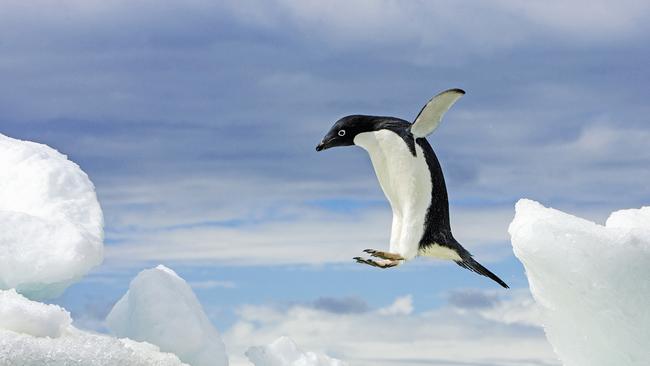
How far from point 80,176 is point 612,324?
4.79 m

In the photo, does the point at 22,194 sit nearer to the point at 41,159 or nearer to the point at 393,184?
the point at 41,159

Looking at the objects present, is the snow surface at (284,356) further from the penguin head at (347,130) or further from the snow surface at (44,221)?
the penguin head at (347,130)

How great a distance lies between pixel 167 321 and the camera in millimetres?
8281

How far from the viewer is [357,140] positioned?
6.98 m

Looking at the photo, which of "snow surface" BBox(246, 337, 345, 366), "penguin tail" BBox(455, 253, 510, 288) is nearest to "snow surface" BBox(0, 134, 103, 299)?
"snow surface" BBox(246, 337, 345, 366)

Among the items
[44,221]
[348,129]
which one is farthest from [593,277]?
[44,221]

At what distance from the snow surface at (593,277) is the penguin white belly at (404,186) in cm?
75

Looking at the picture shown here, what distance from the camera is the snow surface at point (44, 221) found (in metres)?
7.59

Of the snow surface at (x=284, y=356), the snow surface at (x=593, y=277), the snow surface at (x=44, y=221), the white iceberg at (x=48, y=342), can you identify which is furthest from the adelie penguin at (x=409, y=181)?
the snow surface at (x=284, y=356)

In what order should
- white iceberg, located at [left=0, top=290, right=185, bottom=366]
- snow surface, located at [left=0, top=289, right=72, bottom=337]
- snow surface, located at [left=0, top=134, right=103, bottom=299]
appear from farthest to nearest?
snow surface, located at [left=0, top=134, right=103, bottom=299] → snow surface, located at [left=0, top=289, right=72, bottom=337] → white iceberg, located at [left=0, top=290, right=185, bottom=366]

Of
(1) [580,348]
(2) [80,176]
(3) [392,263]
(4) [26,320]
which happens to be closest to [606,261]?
(1) [580,348]

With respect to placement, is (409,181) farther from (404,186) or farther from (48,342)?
(48,342)

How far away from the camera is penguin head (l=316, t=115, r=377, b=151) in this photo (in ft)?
22.9

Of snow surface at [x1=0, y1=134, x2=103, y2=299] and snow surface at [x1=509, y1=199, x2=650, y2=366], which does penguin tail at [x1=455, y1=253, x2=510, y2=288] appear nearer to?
snow surface at [x1=509, y1=199, x2=650, y2=366]
